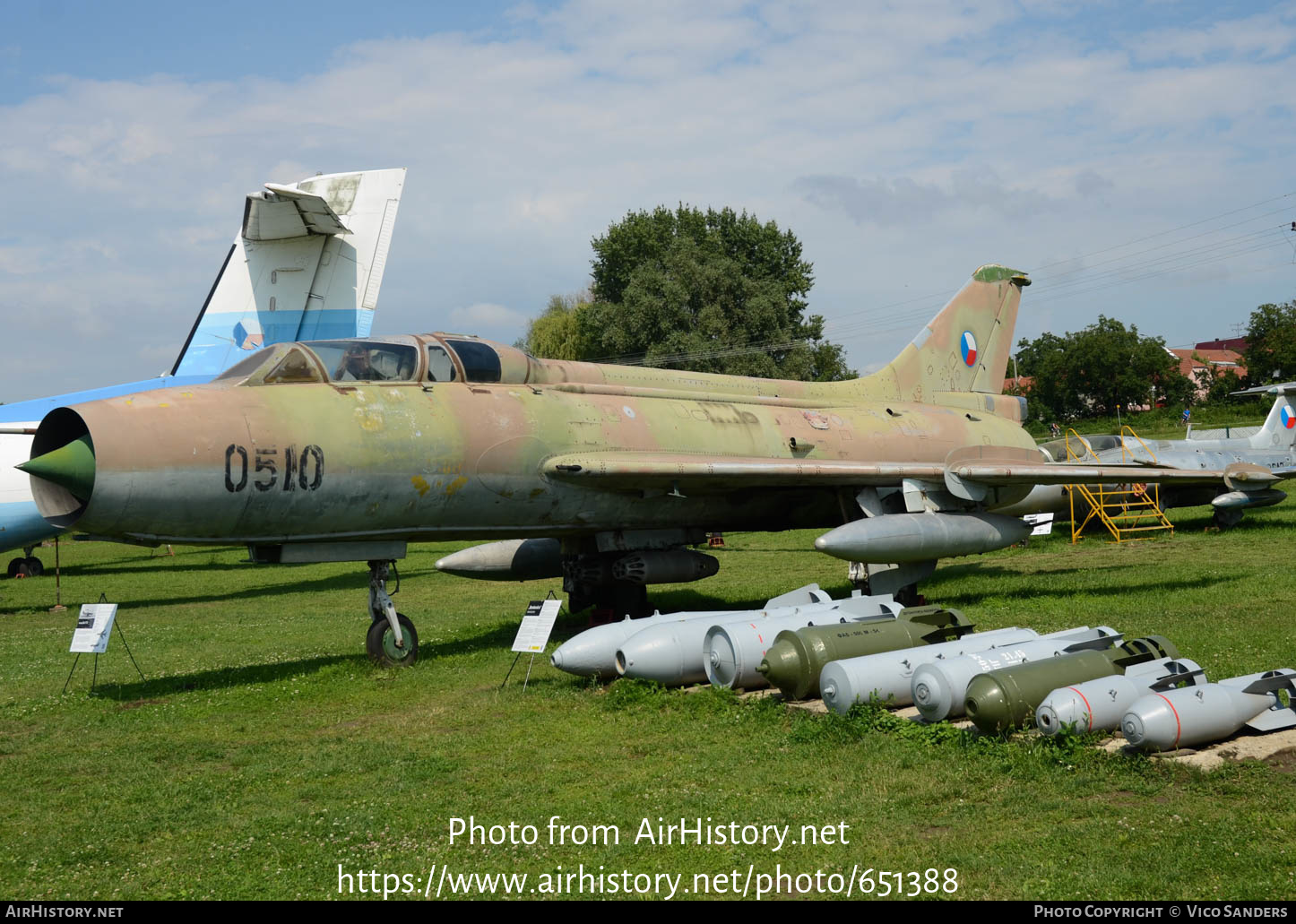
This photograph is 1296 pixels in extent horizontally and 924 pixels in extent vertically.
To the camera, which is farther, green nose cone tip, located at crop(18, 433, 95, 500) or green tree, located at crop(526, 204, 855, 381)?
green tree, located at crop(526, 204, 855, 381)

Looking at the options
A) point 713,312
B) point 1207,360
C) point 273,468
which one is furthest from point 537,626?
point 1207,360

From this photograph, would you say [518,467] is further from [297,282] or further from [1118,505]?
[1118,505]

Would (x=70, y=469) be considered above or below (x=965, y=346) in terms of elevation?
below

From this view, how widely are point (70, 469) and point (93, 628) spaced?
7.77 ft

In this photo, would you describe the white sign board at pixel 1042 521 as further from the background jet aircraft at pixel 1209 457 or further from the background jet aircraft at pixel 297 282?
the background jet aircraft at pixel 297 282

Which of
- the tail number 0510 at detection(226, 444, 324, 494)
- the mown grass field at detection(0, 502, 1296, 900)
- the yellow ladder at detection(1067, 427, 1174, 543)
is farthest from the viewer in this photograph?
the yellow ladder at detection(1067, 427, 1174, 543)

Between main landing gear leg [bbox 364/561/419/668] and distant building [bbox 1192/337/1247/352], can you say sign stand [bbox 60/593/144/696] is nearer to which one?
main landing gear leg [bbox 364/561/419/668]

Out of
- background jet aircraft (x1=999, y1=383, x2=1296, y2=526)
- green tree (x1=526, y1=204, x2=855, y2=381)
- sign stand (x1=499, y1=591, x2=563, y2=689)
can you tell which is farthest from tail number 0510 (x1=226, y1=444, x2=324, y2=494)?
green tree (x1=526, y1=204, x2=855, y2=381)

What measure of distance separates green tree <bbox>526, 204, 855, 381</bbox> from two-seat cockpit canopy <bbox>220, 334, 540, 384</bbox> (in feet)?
136

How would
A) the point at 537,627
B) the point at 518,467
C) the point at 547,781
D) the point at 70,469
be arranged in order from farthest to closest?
1. the point at 518,467
2. the point at 537,627
3. the point at 70,469
4. the point at 547,781

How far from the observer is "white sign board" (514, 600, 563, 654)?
9789mm

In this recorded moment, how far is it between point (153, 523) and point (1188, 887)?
29.2 feet

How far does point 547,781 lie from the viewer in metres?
7.30

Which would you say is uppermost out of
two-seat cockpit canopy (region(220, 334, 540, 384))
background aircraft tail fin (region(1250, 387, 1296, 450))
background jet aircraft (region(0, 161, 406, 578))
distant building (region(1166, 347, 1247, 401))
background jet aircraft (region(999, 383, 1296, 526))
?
distant building (region(1166, 347, 1247, 401))
